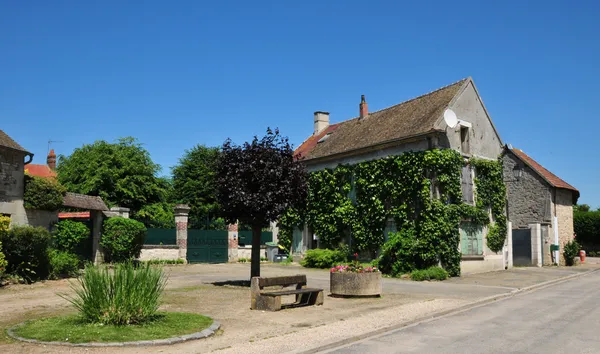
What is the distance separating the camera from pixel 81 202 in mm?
20656

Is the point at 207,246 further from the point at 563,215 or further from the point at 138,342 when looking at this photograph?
the point at 138,342

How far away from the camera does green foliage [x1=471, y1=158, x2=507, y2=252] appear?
2423 centimetres

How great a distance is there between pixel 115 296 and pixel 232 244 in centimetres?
2128

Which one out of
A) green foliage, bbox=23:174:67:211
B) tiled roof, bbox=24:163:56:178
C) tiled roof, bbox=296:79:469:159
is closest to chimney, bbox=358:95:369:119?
tiled roof, bbox=296:79:469:159

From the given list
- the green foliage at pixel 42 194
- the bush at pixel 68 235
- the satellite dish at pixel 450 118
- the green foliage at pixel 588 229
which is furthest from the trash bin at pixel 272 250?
the green foliage at pixel 588 229

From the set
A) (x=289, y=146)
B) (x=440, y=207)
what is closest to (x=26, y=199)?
(x=289, y=146)

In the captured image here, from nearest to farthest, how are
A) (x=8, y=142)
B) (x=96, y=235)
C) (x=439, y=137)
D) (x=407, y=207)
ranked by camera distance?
1. (x=8, y=142)
2. (x=96, y=235)
3. (x=439, y=137)
4. (x=407, y=207)

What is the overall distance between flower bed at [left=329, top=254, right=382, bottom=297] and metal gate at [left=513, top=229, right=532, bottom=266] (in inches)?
678

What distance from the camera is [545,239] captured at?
93.4ft

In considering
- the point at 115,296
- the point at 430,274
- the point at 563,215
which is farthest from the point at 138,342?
the point at 563,215

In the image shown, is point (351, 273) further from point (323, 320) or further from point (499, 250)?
point (499, 250)

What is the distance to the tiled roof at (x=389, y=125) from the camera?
914 inches

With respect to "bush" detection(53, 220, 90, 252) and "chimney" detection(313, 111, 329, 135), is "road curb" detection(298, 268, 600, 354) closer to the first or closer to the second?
"bush" detection(53, 220, 90, 252)

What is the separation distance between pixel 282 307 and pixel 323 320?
5.86 feet
